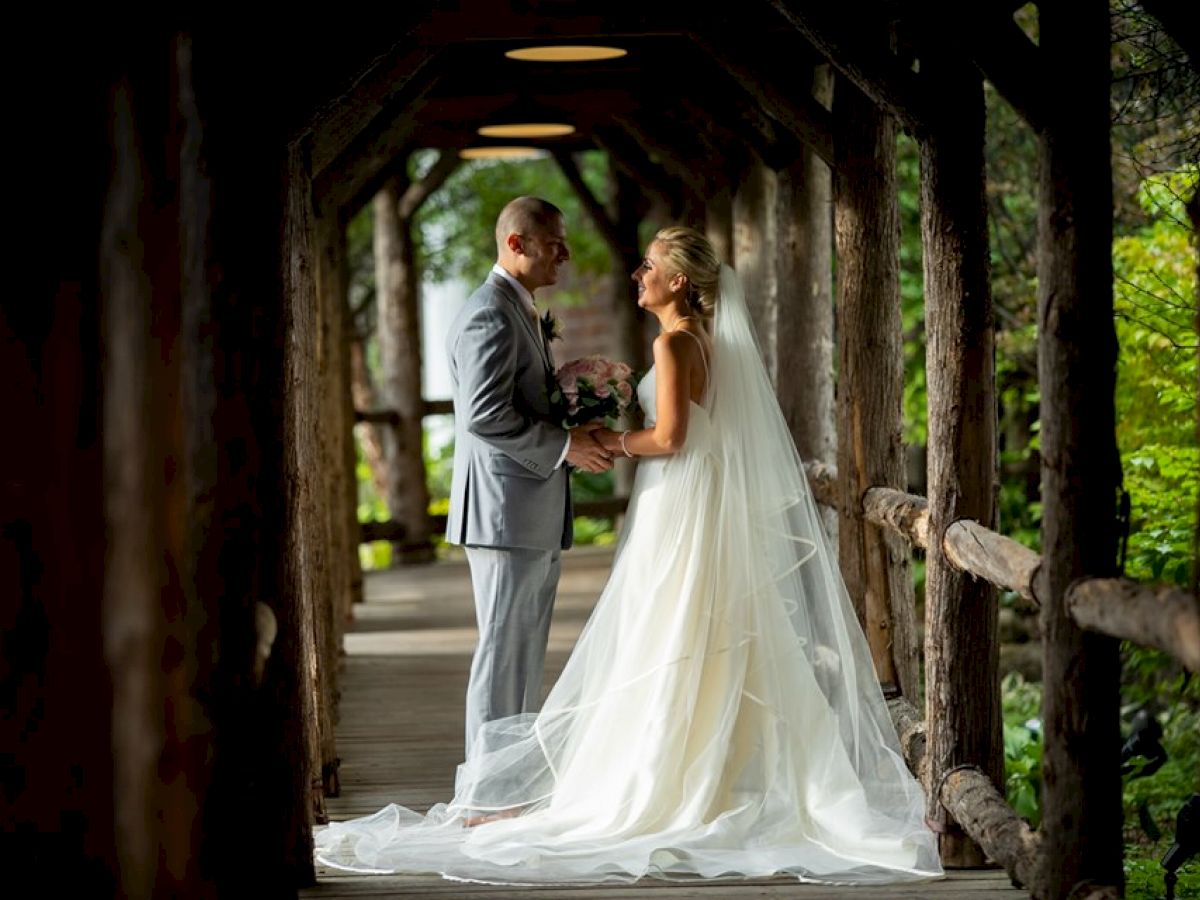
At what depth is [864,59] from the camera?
5.48 m

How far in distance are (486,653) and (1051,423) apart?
7.40 ft

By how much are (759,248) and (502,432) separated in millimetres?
3702

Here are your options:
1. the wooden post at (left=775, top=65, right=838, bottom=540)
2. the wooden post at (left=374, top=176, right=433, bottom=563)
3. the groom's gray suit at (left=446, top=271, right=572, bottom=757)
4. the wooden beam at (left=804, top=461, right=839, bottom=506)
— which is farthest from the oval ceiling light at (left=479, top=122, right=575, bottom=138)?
the wooden post at (left=374, top=176, right=433, bottom=563)

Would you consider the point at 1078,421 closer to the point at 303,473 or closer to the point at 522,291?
the point at 522,291

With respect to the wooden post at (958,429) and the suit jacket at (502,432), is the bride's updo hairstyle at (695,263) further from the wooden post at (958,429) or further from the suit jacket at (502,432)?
the wooden post at (958,429)

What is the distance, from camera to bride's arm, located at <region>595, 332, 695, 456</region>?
6000 millimetres

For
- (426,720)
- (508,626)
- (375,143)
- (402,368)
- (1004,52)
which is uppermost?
(375,143)

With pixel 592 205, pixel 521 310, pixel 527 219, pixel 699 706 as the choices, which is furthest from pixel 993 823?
pixel 592 205

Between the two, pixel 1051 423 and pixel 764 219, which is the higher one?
pixel 764 219

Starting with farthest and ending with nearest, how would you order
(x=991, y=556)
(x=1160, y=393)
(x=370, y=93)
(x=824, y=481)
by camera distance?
(x=1160, y=393) → (x=824, y=481) → (x=370, y=93) → (x=991, y=556)

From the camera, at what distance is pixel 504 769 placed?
234 inches

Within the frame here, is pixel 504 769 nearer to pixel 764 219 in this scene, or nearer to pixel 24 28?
pixel 24 28

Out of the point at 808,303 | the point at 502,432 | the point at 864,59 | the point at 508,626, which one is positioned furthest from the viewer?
the point at 808,303

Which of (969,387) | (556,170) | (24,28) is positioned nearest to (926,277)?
(969,387)
